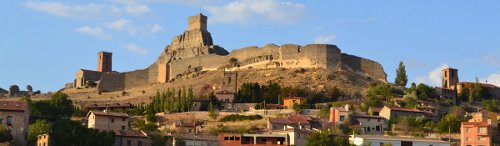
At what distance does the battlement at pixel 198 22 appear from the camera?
12038 cm

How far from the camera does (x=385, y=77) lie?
100 meters

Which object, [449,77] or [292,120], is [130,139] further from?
[449,77]

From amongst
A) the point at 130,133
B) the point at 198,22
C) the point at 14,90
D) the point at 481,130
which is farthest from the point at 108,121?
the point at 198,22

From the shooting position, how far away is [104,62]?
129 metres

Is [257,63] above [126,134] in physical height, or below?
above

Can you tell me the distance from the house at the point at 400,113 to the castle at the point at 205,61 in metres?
20.4

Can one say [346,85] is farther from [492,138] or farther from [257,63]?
[492,138]

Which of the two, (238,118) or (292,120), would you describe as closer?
(292,120)

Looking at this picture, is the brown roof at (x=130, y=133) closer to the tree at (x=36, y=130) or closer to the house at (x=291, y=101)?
the tree at (x=36, y=130)

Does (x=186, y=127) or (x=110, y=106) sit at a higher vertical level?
(x=110, y=106)

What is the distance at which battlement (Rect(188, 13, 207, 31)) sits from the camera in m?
120

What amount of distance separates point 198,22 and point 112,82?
1353 cm

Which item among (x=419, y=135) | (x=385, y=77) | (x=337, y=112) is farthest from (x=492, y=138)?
(x=385, y=77)

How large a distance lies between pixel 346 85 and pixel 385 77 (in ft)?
22.4
